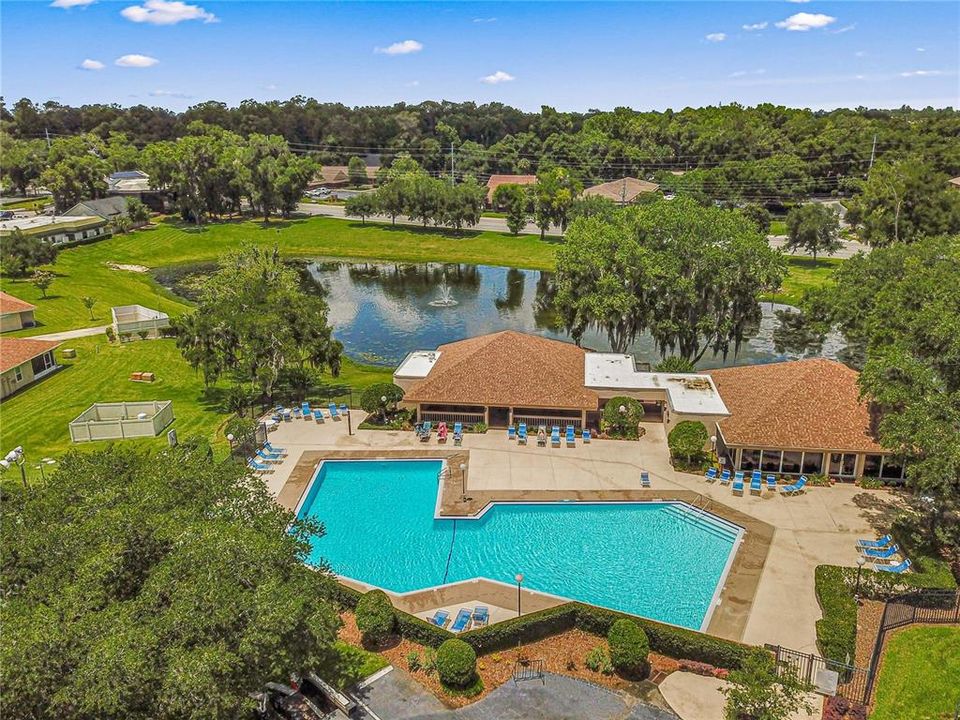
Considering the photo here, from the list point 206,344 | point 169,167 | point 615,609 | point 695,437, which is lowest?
point 615,609

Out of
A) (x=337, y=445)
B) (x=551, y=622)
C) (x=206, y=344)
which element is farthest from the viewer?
(x=206, y=344)

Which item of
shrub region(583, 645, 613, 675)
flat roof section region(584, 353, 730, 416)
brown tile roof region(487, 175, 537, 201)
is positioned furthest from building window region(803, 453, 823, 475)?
brown tile roof region(487, 175, 537, 201)

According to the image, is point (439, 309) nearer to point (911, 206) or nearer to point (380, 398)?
point (380, 398)

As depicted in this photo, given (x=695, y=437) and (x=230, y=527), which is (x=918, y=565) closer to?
(x=695, y=437)

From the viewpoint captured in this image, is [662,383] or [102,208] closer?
[662,383]

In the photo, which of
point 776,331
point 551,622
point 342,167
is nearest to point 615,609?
point 551,622

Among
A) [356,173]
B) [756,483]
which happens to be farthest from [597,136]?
[756,483]

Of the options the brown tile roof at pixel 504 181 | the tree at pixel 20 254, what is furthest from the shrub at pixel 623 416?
the brown tile roof at pixel 504 181
